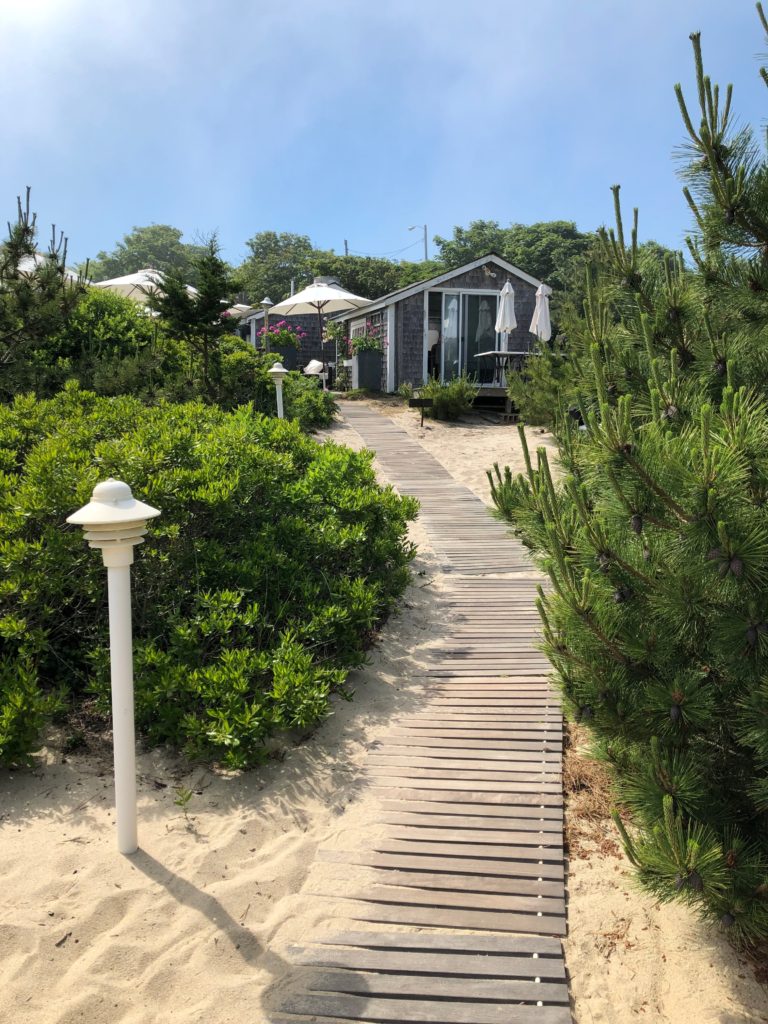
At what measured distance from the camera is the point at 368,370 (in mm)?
21109

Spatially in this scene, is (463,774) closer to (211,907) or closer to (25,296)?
(211,907)

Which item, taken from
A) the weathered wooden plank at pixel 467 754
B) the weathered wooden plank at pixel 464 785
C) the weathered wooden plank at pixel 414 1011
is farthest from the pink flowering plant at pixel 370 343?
the weathered wooden plank at pixel 414 1011

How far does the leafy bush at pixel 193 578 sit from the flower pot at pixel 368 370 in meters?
14.7

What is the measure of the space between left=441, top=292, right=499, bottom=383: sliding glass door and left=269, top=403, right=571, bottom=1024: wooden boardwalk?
50.2ft

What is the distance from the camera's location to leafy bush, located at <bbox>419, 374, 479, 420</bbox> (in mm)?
16812

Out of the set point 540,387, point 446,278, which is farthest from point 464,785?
point 446,278

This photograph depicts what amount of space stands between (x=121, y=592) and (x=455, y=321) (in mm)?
18396

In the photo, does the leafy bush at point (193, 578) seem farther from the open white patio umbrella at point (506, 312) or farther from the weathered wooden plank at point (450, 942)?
the open white patio umbrella at point (506, 312)

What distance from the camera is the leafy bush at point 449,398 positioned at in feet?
55.2

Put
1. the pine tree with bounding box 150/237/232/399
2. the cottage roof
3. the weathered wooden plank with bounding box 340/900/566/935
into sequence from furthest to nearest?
the cottage roof → the pine tree with bounding box 150/237/232/399 → the weathered wooden plank with bounding box 340/900/566/935

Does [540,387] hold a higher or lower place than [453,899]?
higher

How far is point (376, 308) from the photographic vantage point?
2058 centimetres

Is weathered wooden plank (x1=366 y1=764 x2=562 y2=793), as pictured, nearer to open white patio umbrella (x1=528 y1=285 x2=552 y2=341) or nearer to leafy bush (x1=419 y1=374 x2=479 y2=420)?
leafy bush (x1=419 y1=374 x2=479 y2=420)

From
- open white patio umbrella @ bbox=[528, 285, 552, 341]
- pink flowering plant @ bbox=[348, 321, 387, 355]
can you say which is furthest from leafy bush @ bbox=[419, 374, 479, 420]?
pink flowering plant @ bbox=[348, 321, 387, 355]
